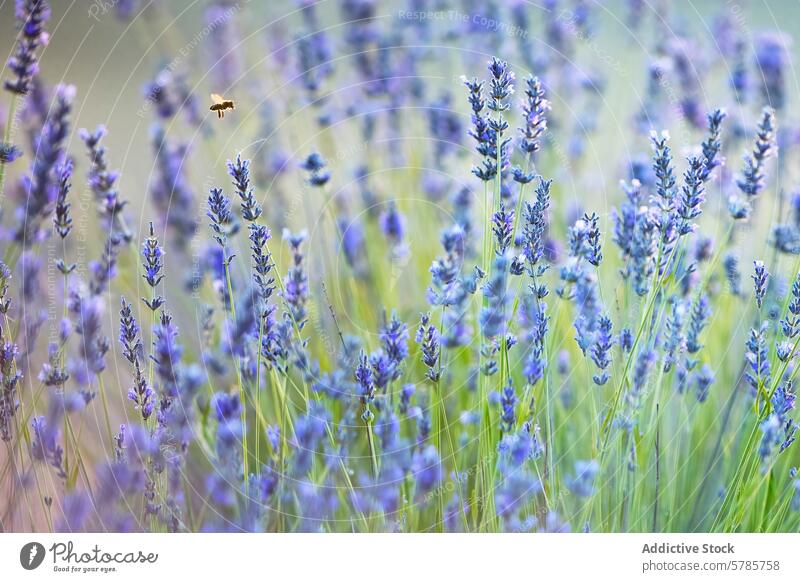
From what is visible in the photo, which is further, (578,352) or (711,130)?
(578,352)

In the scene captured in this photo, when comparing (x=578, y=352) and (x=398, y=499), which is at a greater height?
(x=578, y=352)

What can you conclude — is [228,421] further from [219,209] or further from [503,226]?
[503,226]

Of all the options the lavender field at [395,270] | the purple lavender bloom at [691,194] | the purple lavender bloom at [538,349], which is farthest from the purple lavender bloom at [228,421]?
the purple lavender bloom at [691,194]

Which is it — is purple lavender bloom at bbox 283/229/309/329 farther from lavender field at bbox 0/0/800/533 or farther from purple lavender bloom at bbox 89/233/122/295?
purple lavender bloom at bbox 89/233/122/295
